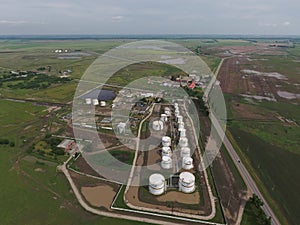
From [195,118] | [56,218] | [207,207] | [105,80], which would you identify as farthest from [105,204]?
[105,80]

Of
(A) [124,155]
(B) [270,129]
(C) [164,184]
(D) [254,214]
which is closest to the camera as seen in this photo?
(D) [254,214]

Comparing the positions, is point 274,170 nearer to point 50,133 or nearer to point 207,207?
point 207,207

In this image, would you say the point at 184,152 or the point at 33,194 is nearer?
the point at 33,194

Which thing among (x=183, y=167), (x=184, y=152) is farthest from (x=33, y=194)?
(x=184, y=152)

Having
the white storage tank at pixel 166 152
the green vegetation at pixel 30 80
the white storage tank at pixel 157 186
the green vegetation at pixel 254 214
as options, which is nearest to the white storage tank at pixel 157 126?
the white storage tank at pixel 166 152

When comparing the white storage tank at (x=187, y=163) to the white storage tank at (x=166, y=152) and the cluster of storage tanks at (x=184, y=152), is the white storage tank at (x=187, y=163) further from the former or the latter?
the white storage tank at (x=166, y=152)

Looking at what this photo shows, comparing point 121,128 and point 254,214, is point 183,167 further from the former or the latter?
point 121,128

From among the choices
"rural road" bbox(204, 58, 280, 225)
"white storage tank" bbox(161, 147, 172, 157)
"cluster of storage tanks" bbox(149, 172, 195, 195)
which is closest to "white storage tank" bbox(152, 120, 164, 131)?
"white storage tank" bbox(161, 147, 172, 157)

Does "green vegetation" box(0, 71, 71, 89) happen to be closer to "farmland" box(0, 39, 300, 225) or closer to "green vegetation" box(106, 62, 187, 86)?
"farmland" box(0, 39, 300, 225)

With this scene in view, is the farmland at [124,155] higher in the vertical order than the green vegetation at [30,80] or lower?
lower
